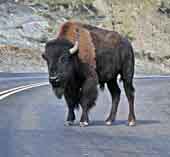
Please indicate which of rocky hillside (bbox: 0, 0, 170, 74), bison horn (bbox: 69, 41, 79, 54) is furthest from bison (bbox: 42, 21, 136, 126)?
rocky hillside (bbox: 0, 0, 170, 74)

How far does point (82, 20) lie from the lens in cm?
5025

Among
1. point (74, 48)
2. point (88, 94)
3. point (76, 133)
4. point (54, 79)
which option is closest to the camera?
point (76, 133)

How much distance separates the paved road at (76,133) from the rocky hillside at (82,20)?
2423 cm

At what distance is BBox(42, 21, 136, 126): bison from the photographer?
1247 cm

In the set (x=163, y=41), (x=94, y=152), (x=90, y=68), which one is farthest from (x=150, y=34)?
(x=94, y=152)

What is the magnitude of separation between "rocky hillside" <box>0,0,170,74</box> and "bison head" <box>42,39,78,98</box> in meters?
27.4

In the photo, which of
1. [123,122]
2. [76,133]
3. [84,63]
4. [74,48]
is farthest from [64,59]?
[123,122]

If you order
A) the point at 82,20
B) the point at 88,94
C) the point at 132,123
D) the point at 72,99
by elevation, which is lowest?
the point at 82,20

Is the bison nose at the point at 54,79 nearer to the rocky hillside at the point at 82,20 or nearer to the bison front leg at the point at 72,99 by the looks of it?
the bison front leg at the point at 72,99

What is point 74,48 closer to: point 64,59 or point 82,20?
point 64,59

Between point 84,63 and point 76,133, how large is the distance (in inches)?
77.9

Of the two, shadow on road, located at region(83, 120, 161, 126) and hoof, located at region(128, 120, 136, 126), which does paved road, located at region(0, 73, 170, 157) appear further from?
hoof, located at region(128, 120, 136, 126)

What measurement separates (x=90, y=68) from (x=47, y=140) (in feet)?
10.1

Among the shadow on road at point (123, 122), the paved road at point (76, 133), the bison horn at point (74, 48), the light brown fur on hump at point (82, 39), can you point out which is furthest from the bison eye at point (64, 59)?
the shadow on road at point (123, 122)
